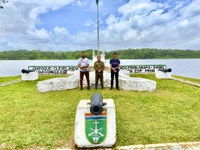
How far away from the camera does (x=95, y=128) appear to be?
18.6 feet

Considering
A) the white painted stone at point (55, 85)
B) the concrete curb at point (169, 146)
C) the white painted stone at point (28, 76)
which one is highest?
the white painted stone at point (55, 85)

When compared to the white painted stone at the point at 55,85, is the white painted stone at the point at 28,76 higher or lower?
lower

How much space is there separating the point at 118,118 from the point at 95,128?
7.32 feet

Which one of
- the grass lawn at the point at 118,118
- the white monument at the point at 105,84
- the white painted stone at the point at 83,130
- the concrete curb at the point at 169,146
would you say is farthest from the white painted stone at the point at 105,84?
the white painted stone at the point at 83,130

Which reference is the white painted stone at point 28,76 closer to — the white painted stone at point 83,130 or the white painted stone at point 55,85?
the white painted stone at point 55,85

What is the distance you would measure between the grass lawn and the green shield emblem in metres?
0.60

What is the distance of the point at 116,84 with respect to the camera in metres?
12.5

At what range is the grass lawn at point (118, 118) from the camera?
6238mm

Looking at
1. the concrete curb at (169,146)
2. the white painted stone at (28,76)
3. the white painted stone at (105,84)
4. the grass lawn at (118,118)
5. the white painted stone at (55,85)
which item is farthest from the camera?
the white painted stone at (28,76)

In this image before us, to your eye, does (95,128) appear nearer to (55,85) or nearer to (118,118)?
(118,118)

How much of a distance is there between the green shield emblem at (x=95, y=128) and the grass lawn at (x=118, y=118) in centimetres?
60

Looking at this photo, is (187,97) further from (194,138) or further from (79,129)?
(79,129)

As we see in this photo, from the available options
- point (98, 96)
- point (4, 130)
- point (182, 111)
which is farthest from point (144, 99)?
point (4, 130)

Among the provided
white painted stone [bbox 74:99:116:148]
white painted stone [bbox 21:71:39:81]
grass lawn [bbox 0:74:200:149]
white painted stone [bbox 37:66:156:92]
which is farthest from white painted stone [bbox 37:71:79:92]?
white painted stone [bbox 74:99:116:148]
